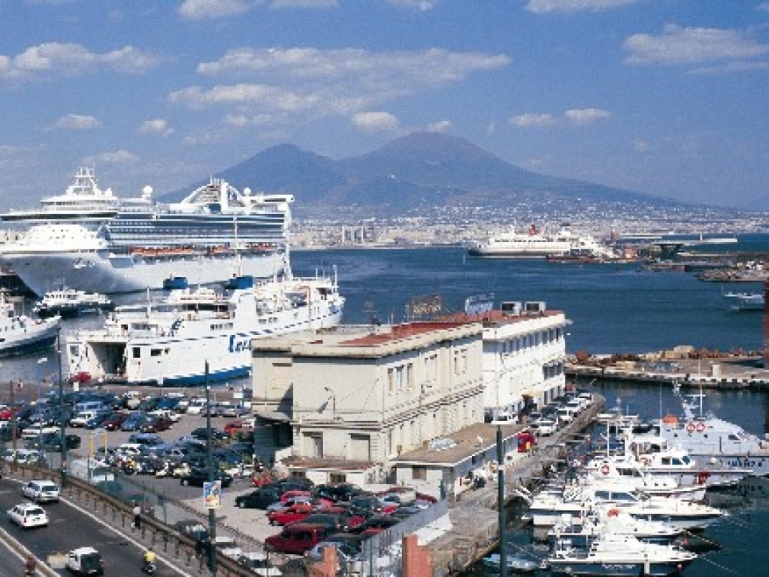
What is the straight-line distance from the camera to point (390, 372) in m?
21.2

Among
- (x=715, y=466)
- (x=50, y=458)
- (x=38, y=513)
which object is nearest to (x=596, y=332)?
(x=715, y=466)

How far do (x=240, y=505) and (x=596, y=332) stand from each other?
43748 mm

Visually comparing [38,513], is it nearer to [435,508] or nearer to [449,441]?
[435,508]

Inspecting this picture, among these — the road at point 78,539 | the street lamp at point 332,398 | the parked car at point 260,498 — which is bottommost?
the parked car at point 260,498

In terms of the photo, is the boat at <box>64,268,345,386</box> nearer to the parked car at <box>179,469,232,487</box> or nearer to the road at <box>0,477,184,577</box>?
the parked car at <box>179,469,232,487</box>

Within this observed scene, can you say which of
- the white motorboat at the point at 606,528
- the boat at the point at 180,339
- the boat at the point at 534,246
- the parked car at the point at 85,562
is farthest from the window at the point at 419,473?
the boat at the point at 534,246

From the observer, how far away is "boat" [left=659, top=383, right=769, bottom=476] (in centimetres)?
2295

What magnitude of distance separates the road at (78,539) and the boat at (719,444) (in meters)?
11.8

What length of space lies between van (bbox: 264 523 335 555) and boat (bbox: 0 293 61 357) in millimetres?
35781

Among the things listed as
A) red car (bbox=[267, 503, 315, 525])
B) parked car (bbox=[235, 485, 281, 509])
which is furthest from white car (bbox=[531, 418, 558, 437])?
red car (bbox=[267, 503, 315, 525])

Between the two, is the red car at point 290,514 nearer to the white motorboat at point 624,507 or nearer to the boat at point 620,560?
the boat at point 620,560

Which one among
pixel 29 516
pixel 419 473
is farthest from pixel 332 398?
pixel 29 516

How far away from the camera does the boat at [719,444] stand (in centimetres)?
2295

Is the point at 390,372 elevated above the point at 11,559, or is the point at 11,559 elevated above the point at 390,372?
the point at 390,372
